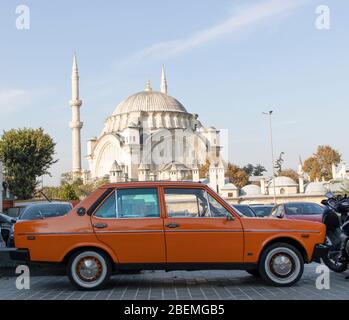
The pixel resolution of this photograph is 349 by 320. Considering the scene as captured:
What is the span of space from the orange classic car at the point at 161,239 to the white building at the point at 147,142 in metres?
83.6

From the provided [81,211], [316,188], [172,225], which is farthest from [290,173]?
[81,211]

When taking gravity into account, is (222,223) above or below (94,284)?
above

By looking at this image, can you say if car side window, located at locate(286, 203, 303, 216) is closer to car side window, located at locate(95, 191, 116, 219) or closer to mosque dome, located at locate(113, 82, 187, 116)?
car side window, located at locate(95, 191, 116, 219)

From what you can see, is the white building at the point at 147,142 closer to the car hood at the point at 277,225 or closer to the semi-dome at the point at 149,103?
the semi-dome at the point at 149,103

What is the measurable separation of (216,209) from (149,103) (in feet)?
364

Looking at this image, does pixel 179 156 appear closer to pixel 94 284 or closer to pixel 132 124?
pixel 132 124

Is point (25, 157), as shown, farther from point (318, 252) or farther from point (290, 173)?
point (290, 173)

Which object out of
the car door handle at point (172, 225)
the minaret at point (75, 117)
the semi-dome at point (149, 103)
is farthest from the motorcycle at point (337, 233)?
the semi-dome at point (149, 103)

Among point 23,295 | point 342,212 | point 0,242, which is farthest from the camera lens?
point 0,242

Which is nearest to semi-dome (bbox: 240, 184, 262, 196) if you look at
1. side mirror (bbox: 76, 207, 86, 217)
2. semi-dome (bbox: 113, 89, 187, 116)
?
semi-dome (bbox: 113, 89, 187, 116)
